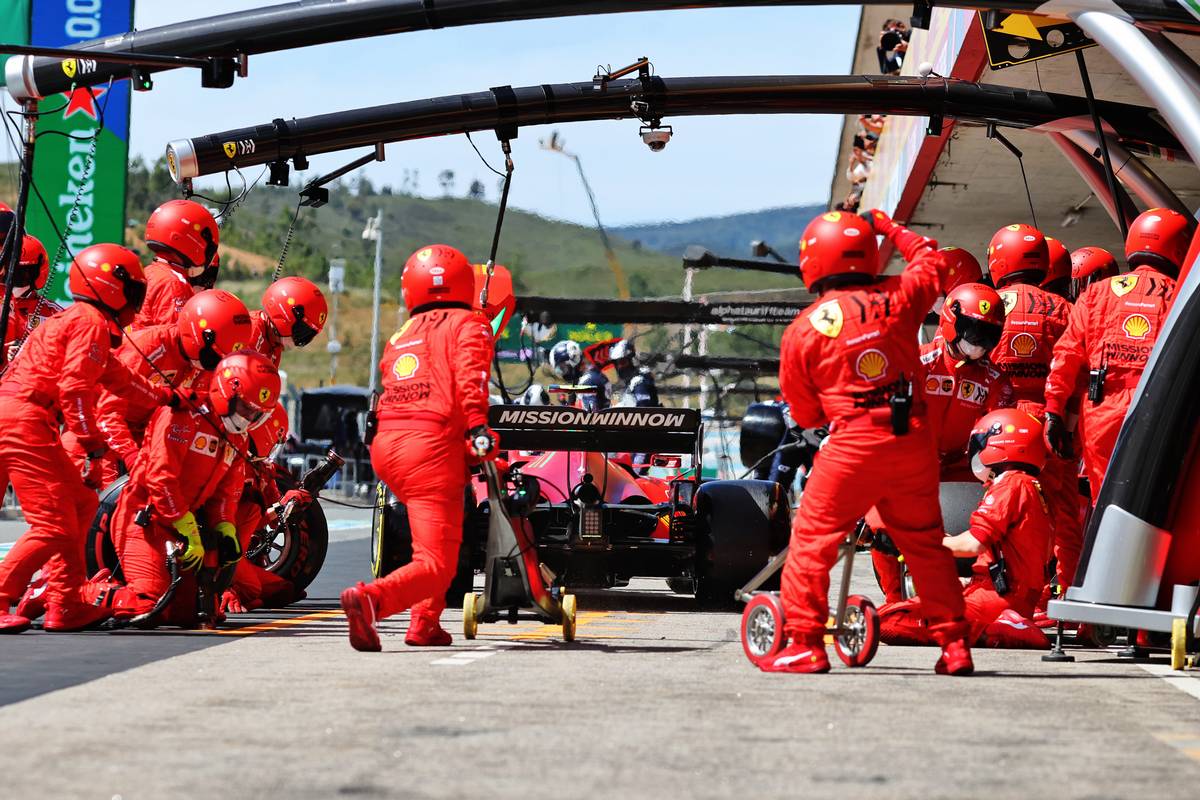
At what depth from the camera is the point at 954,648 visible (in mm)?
7582

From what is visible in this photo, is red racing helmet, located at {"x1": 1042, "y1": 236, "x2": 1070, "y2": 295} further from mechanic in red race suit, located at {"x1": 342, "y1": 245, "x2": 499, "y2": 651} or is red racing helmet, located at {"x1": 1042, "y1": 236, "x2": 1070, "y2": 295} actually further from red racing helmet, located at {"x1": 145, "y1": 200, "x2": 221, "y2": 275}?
red racing helmet, located at {"x1": 145, "y1": 200, "x2": 221, "y2": 275}

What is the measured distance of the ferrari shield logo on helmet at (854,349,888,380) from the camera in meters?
7.56

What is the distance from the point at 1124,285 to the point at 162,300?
5.82m

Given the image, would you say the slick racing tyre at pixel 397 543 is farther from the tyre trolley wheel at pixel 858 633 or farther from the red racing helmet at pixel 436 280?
the tyre trolley wheel at pixel 858 633

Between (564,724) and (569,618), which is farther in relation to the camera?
(569,618)

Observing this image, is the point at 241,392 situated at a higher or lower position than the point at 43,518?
higher

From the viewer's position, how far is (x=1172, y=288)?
9586 millimetres

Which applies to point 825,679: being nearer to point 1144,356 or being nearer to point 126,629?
point 1144,356

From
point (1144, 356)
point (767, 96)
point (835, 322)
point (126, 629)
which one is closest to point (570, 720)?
point (835, 322)

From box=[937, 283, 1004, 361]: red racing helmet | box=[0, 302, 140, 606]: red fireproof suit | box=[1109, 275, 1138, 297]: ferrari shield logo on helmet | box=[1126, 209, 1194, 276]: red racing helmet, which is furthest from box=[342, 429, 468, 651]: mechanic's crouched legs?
box=[1126, 209, 1194, 276]: red racing helmet

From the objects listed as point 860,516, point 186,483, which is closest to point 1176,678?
point 860,516

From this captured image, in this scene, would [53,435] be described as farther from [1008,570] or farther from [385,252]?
[385,252]

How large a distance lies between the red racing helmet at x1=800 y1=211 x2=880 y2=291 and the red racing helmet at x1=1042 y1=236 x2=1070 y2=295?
3.79 m

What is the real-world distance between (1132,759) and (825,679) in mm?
2191
